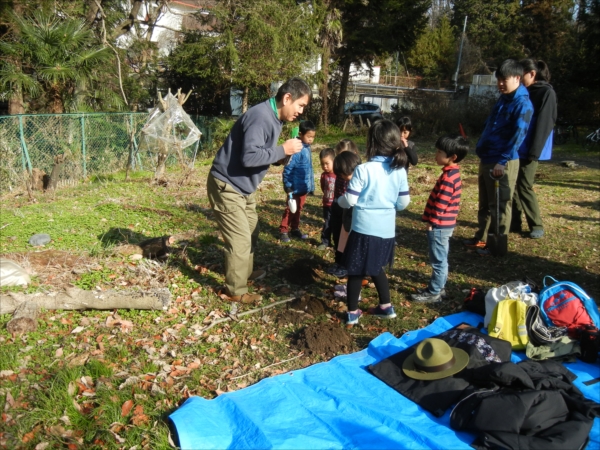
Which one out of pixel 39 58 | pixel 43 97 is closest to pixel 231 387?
pixel 39 58

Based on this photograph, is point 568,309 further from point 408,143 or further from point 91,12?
point 91,12

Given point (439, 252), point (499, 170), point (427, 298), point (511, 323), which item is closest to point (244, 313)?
point (427, 298)

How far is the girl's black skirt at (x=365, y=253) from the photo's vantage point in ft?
13.8

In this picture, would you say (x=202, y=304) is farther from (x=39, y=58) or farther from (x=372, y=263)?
(x=39, y=58)

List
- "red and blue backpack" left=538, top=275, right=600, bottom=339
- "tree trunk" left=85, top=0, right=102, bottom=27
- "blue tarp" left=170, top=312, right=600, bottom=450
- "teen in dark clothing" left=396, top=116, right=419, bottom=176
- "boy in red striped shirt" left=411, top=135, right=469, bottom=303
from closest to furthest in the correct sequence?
"blue tarp" left=170, top=312, right=600, bottom=450 → "red and blue backpack" left=538, top=275, right=600, bottom=339 → "boy in red striped shirt" left=411, top=135, right=469, bottom=303 → "teen in dark clothing" left=396, top=116, right=419, bottom=176 → "tree trunk" left=85, top=0, right=102, bottom=27

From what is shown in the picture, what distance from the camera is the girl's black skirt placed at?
166 inches

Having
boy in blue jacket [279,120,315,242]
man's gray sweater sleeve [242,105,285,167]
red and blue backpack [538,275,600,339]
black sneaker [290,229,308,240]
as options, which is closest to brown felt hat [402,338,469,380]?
red and blue backpack [538,275,600,339]

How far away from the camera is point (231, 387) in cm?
366

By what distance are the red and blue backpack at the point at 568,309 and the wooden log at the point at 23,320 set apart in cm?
429

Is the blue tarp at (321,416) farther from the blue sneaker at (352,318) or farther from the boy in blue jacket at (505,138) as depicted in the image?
the boy in blue jacket at (505,138)

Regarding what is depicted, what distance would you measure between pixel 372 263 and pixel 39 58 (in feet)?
33.3

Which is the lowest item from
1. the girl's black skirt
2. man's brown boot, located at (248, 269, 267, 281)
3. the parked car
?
man's brown boot, located at (248, 269, 267, 281)

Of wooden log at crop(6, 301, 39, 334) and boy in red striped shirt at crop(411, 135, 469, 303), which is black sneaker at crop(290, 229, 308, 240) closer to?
boy in red striped shirt at crop(411, 135, 469, 303)

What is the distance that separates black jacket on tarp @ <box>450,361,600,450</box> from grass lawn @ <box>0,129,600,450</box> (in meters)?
1.26
